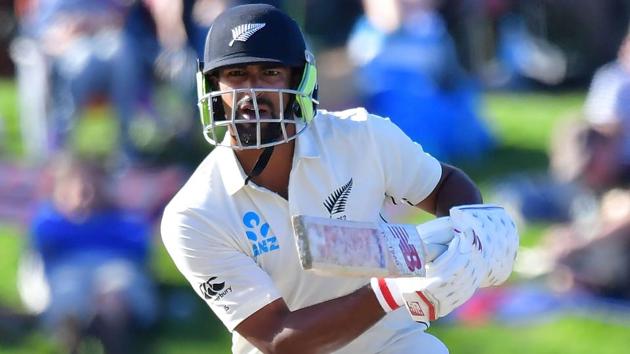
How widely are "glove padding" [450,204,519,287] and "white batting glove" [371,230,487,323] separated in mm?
57

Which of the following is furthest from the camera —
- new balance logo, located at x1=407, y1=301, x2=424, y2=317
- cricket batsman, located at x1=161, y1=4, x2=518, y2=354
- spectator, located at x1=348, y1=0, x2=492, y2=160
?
spectator, located at x1=348, y1=0, x2=492, y2=160

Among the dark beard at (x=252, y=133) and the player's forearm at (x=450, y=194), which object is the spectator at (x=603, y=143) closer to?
the player's forearm at (x=450, y=194)

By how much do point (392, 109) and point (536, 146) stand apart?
154 cm

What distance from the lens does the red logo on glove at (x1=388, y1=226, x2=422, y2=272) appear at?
3807 mm

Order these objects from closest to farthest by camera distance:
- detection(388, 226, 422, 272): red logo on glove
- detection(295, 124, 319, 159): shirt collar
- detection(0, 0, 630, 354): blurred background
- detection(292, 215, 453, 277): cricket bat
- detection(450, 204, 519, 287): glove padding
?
detection(292, 215, 453, 277): cricket bat < detection(388, 226, 422, 272): red logo on glove < detection(450, 204, 519, 287): glove padding < detection(295, 124, 319, 159): shirt collar < detection(0, 0, 630, 354): blurred background

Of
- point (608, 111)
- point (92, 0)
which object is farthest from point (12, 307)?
point (608, 111)

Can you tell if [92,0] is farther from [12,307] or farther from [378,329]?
[378,329]

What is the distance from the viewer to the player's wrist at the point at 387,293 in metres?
3.96

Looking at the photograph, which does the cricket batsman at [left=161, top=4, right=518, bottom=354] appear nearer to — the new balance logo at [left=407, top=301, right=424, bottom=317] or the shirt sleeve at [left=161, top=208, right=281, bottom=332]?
the shirt sleeve at [left=161, top=208, right=281, bottom=332]

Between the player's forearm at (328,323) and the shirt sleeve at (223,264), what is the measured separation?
15 cm

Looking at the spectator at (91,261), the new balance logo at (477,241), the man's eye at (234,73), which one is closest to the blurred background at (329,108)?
the spectator at (91,261)

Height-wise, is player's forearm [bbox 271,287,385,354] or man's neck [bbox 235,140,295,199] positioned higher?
man's neck [bbox 235,140,295,199]

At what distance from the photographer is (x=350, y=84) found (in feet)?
31.5

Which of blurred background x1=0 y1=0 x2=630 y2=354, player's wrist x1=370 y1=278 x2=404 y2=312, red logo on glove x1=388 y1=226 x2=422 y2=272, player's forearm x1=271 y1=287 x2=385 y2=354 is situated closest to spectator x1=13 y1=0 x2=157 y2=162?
blurred background x1=0 y1=0 x2=630 y2=354
